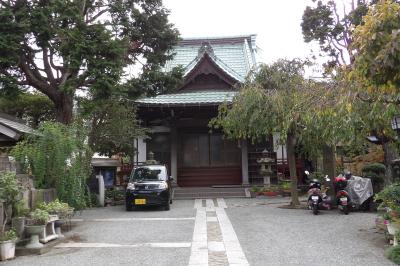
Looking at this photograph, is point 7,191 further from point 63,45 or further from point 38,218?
point 63,45

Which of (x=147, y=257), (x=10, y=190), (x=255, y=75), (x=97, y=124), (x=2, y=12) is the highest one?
(x=2, y=12)

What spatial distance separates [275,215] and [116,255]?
679cm

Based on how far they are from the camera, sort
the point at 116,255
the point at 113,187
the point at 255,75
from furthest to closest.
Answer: the point at 113,187
the point at 255,75
the point at 116,255

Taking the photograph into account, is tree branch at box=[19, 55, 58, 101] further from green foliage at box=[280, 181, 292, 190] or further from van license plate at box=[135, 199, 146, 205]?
green foliage at box=[280, 181, 292, 190]

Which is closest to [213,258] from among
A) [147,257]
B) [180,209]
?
[147,257]

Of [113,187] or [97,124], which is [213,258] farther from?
[113,187]

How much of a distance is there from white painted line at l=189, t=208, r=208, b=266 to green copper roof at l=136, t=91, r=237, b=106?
344 inches

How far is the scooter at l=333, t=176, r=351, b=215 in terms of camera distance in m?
13.4

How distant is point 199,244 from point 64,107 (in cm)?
898

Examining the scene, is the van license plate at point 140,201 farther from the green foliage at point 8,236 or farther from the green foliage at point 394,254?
the green foliage at point 394,254

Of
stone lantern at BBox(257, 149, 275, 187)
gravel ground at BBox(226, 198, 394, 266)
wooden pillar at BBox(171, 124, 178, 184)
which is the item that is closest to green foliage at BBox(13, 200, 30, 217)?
gravel ground at BBox(226, 198, 394, 266)

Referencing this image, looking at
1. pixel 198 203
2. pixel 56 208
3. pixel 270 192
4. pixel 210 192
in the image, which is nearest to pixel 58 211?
pixel 56 208

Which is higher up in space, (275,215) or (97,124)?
(97,124)

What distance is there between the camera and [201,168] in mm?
23562
